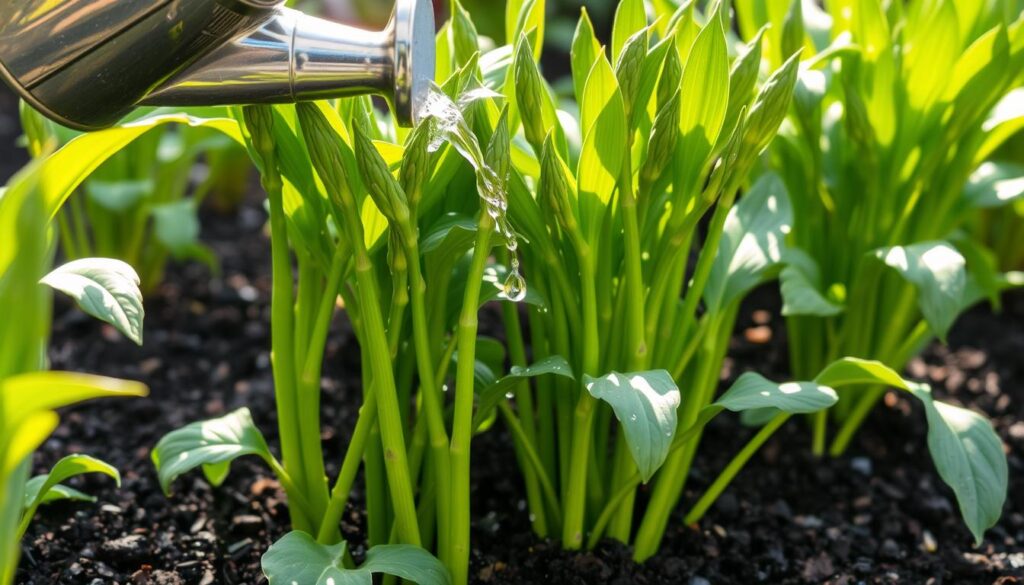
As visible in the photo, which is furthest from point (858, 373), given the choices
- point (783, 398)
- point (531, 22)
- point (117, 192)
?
point (117, 192)

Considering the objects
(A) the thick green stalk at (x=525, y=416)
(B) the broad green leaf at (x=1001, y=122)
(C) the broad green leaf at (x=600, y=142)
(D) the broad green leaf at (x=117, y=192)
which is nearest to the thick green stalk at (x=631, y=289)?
(C) the broad green leaf at (x=600, y=142)

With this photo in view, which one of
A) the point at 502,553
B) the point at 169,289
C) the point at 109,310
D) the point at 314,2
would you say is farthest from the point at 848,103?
the point at 314,2

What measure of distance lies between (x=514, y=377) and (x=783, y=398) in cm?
32

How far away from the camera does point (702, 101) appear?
1.30 metres

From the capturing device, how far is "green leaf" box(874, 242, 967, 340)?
152 centimetres

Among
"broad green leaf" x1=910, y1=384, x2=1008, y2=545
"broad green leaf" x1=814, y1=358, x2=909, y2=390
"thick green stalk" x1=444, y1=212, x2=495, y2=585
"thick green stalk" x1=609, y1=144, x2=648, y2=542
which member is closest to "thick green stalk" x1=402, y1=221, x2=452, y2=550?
"thick green stalk" x1=444, y1=212, x2=495, y2=585

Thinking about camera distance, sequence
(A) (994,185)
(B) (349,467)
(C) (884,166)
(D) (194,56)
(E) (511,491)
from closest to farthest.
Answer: (D) (194,56), (B) (349,467), (E) (511,491), (C) (884,166), (A) (994,185)

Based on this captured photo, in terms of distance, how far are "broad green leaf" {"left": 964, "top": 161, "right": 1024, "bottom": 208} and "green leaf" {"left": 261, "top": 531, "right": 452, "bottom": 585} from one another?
1.15 metres

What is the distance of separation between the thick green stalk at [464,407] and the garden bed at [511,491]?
133 millimetres

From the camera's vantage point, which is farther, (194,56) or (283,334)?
(283,334)

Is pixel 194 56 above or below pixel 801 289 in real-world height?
above

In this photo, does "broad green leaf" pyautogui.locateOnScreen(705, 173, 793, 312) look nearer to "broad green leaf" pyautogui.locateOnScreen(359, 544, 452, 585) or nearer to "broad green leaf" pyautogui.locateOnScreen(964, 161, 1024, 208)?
"broad green leaf" pyautogui.locateOnScreen(964, 161, 1024, 208)

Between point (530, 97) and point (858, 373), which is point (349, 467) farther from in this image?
point (858, 373)

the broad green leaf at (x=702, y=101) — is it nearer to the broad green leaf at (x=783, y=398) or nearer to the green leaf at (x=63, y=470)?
the broad green leaf at (x=783, y=398)
